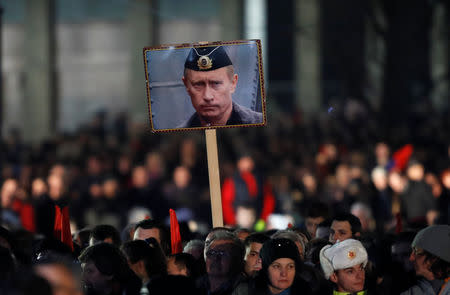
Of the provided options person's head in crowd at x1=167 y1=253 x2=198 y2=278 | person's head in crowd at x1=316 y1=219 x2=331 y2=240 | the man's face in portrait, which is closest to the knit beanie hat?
person's head in crowd at x1=167 y1=253 x2=198 y2=278

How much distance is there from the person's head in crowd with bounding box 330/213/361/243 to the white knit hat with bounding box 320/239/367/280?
3.70 feet

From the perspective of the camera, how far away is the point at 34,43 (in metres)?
30.2

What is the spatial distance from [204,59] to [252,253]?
5.75 ft

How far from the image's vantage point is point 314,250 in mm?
7887

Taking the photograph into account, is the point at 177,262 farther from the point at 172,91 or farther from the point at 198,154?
the point at 198,154

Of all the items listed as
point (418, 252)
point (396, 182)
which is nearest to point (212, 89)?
point (418, 252)

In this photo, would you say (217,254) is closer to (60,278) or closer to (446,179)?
(60,278)

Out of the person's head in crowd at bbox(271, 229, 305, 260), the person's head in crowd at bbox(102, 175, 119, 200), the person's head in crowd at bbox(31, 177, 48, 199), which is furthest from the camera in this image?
the person's head in crowd at bbox(102, 175, 119, 200)

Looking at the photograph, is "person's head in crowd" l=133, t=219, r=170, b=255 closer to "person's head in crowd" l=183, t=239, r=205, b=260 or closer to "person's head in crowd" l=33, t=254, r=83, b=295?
"person's head in crowd" l=183, t=239, r=205, b=260

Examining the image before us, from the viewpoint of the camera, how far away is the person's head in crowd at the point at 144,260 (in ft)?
22.4

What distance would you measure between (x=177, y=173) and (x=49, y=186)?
7.20 ft

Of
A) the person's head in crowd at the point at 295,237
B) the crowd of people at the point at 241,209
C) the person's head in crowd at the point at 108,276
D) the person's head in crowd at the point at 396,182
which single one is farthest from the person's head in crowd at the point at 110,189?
the person's head in crowd at the point at 108,276

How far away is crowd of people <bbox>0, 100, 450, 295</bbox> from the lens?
6742mm

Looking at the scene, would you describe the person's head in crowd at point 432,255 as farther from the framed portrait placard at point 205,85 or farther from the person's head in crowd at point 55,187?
the person's head in crowd at point 55,187
